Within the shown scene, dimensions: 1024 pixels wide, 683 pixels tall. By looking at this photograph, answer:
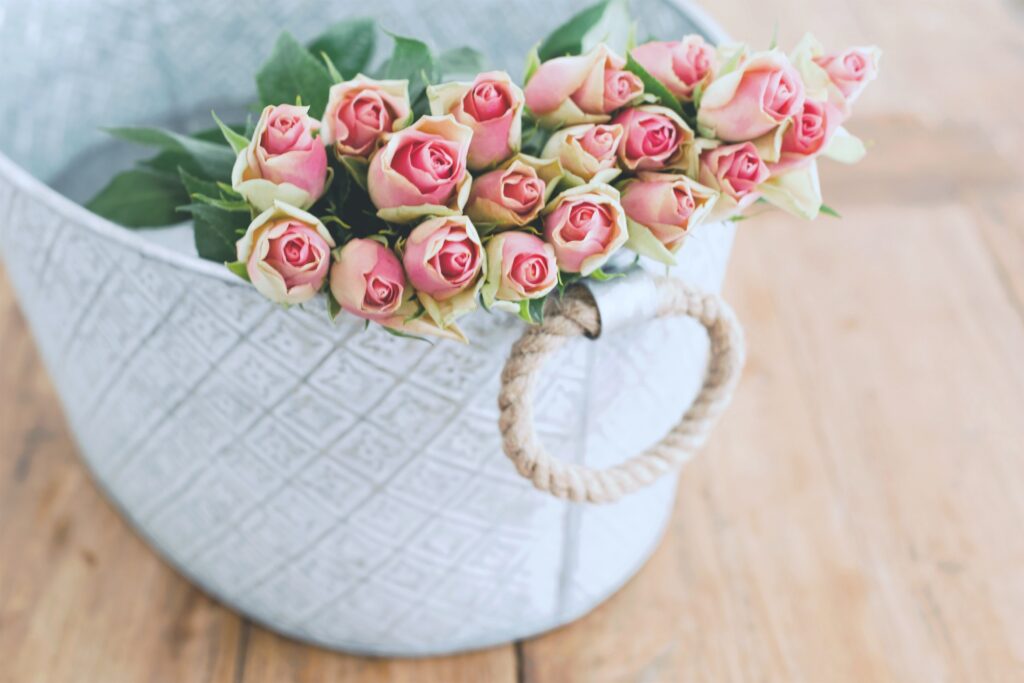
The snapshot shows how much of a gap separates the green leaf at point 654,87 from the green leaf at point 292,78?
0.15 metres

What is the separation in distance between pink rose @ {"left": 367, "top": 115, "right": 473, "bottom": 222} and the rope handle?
7 centimetres

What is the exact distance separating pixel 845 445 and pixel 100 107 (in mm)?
566

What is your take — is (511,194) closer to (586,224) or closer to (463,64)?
(586,224)

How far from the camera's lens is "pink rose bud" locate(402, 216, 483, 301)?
A: 339 millimetres

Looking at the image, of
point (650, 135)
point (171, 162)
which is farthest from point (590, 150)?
point (171, 162)

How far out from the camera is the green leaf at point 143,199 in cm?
50

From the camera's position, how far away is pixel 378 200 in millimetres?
361

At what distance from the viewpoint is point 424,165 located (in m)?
0.34

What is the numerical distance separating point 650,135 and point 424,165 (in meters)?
0.09

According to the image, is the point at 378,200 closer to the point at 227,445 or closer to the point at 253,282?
the point at 253,282

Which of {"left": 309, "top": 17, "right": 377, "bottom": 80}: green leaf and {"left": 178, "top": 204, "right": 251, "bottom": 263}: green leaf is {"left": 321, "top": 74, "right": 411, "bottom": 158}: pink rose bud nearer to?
{"left": 178, "top": 204, "right": 251, "bottom": 263}: green leaf

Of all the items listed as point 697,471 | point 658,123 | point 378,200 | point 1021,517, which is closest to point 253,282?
point 378,200

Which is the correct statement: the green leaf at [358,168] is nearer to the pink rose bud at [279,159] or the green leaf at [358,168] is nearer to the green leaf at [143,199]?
the pink rose bud at [279,159]

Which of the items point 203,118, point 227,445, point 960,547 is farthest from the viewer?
point 203,118
